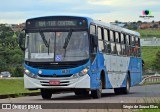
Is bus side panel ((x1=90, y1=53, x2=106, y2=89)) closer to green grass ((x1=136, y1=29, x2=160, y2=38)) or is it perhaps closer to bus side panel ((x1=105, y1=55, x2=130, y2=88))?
bus side panel ((x1=105, y1=55, x2=130, y2=88))

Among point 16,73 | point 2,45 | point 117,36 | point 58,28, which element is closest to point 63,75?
point 58,28

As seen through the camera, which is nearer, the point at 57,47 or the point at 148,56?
the point at 57,47

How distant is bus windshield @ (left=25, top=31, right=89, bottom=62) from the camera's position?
22.7m

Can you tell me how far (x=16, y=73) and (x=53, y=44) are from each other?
5700cm

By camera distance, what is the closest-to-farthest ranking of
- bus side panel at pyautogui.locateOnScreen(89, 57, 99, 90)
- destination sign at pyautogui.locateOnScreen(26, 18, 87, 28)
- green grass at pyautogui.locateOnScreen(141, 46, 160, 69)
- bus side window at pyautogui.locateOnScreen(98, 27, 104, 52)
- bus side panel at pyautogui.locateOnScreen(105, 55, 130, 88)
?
bus side panel at pyautogui.locateOnScreen(89, 57, 99, 90) → destination sign at pyautogui.locateOnScreen(26, 18, 87, 28) → bus side window at pyautogui.locateOnScreen(98, 27, 104, 52) → bus side panel at pyautogui.locateOnScreen(105, 55, 130, 88) → green grass at pyautogui.locateOnScreen(141, 46, 160, 69)

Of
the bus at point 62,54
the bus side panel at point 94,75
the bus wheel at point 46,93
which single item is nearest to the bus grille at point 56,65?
the bus at point 62,54

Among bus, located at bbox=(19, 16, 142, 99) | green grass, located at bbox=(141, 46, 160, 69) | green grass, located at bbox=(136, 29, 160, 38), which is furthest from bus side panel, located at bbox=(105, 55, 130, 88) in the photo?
green grass, located at bbox=(136, 29, 160, 38)

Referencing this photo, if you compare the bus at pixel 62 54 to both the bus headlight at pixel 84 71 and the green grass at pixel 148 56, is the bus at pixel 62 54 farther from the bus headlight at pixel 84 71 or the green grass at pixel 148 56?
the green grass at pixel 148 56

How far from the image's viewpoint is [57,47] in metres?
22.9

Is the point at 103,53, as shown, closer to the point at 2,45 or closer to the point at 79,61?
the point at 79,61

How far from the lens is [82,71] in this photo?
22.7 meters

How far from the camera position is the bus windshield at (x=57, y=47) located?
74.6 ft

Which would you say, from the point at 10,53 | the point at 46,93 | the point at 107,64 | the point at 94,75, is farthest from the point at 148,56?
the point at 94,75

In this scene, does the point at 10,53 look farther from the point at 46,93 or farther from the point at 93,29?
the point at 93,29
